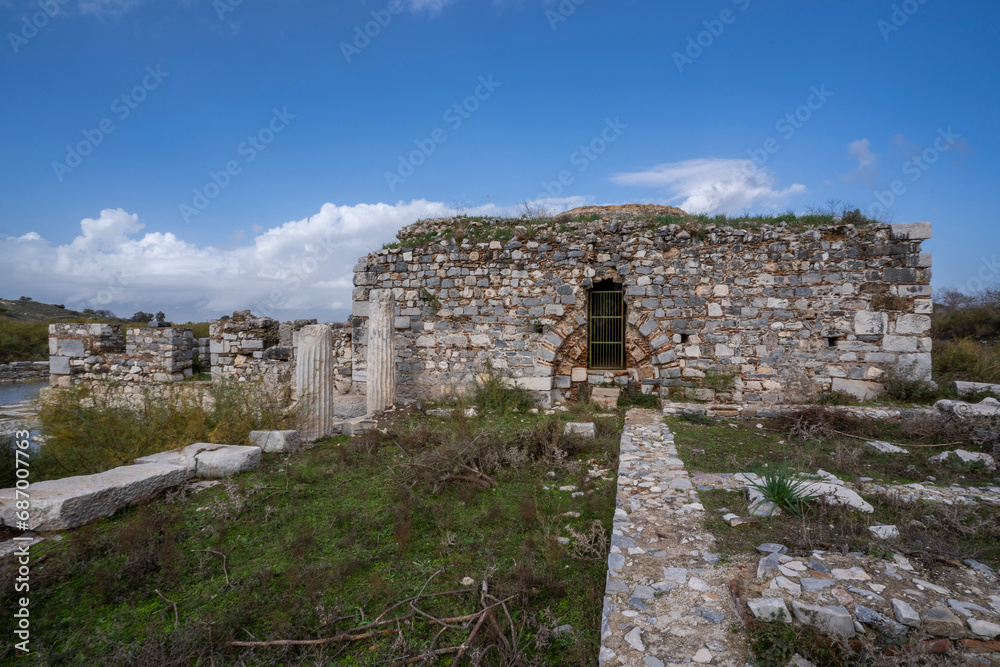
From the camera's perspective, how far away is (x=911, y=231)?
8422mm

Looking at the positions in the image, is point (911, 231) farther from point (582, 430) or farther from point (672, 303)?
point (582, 430)

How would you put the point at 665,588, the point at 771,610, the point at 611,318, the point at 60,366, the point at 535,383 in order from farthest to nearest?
1. the point at 60,366
2. the point at 611,318
3. the point at 535,383
4. the point at 665,588
5. the point at 771,610

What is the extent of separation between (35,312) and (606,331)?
38.0 metres

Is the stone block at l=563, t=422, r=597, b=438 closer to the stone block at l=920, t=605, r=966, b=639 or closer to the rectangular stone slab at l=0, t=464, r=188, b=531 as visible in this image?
the stone block at l=920, t=605, r=966, b=639

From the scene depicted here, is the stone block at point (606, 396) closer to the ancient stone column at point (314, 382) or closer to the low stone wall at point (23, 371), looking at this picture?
the ancient stone column at point (314, 382)

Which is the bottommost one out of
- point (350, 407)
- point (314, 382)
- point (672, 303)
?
point (350, 407)

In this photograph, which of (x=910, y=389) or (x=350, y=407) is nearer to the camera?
(x=910, y=389)

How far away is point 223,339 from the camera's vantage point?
1095 centimetres

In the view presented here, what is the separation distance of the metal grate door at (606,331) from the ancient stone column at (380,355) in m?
4.35

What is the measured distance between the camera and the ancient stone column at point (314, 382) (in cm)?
708

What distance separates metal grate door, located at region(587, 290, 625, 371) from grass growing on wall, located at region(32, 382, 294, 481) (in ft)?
20.7

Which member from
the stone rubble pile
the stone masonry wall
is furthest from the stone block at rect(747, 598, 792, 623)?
the stone masonry wall

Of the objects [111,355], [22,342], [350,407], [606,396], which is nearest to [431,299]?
[350,407]

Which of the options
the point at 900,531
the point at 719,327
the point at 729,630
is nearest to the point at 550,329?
the point at 719,327
